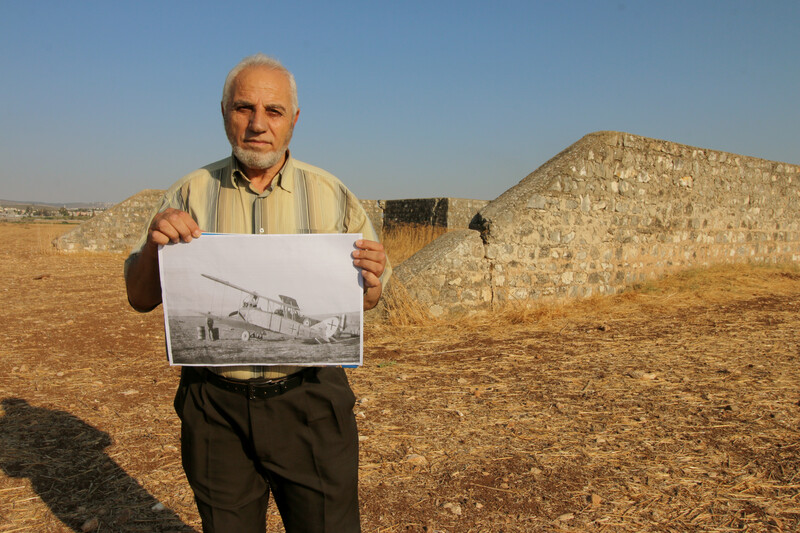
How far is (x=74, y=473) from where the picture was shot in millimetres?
2885

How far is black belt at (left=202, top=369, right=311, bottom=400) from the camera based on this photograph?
5.33ft

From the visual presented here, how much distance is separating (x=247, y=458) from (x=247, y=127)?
0.98 m

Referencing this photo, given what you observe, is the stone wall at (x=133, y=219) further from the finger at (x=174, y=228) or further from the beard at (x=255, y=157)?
the finger at (x=174, y=228)

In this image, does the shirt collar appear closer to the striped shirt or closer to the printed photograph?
the striped shirt

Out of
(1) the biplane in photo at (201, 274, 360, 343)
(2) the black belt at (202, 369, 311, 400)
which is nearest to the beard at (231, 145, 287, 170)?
→ (1) the biplane in photo at (201, 274, 360, 343)

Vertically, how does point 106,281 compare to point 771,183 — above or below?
below

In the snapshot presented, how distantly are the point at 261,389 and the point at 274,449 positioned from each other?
181 mm

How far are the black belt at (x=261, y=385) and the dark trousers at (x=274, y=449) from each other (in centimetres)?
1

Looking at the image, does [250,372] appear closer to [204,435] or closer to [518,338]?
[204,435]

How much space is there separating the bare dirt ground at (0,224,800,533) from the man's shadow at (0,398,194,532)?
1cm

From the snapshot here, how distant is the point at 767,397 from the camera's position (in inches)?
147

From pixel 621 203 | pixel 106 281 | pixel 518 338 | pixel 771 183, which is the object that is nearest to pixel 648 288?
pixel 621 203

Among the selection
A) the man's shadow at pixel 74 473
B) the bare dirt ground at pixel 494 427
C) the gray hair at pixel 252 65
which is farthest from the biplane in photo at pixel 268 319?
the man's shadow at pixel 74 473

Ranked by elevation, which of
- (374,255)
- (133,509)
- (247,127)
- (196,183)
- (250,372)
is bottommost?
(133,509)
